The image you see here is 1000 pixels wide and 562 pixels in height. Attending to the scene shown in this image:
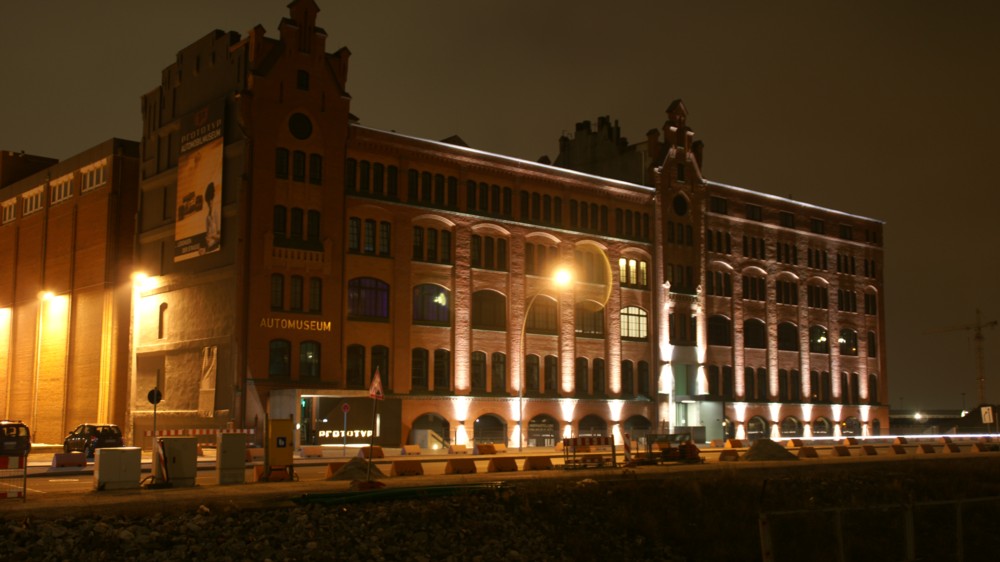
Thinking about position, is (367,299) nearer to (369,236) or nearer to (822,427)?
(369,236)

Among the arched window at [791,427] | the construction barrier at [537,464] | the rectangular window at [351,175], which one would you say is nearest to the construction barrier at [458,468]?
the construction barrier at [537,464]

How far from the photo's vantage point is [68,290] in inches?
2746

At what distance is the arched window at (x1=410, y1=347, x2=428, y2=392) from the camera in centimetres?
6122

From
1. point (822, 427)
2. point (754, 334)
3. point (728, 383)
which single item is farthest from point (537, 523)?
point (822, 427)

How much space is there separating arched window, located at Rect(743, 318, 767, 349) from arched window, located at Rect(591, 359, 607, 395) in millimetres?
15483

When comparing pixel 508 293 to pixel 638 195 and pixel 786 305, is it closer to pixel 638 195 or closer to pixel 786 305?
pixel 638 195

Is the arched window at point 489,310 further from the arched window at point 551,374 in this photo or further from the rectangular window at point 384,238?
the rectangular window at point 384,238

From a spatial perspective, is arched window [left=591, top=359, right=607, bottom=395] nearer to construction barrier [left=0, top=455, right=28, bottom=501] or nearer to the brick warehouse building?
the brick warehouse building

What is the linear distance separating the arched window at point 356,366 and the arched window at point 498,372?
938cm

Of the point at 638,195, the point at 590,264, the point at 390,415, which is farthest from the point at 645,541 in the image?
the point at 638,195

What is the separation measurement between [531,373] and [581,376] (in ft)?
14.7

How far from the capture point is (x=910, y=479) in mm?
38656

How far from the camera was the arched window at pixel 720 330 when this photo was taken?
259 feet

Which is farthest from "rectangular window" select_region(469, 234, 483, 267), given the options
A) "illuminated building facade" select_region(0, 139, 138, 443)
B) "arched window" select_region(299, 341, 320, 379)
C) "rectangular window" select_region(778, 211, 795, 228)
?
"rectangular window" select_region(778, 211, 795, 228)
